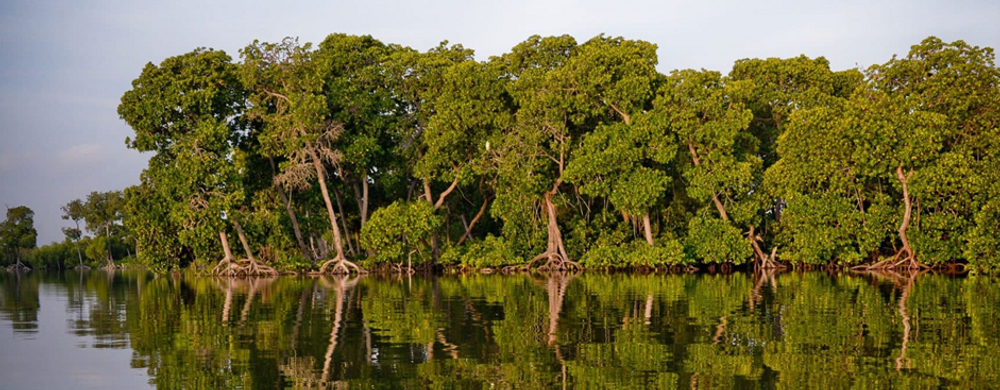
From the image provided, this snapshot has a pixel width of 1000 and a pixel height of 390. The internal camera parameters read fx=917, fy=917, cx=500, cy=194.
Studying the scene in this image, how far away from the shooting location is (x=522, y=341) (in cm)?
1473

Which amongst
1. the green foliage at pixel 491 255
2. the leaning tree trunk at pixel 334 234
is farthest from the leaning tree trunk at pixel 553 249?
the leaning tree trunk at pixel 334 234

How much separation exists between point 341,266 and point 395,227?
3408 mm

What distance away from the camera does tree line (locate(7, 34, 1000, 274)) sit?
124 ft

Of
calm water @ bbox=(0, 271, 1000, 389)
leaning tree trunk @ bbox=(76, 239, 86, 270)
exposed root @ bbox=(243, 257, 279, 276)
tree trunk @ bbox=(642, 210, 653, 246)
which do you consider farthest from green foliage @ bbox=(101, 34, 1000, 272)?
leaning tree trunk @ bbox=(76, 239, 86, 270)

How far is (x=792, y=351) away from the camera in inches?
517

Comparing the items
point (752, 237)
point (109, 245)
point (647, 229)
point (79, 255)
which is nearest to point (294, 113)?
point (647, 229)

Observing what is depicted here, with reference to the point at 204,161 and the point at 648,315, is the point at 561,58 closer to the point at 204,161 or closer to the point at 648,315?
the point at 204,161

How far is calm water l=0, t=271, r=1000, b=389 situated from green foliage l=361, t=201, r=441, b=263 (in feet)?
57.4

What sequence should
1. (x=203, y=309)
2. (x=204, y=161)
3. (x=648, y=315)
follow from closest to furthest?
(x=648, y=315), (x=203, y=309), (x=204, y=161)

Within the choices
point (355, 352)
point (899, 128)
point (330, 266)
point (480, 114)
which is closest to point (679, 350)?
point (355, 352)

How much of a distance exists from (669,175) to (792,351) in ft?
109

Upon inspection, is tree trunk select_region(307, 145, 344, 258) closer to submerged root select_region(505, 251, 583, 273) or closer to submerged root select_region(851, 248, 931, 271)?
submerged root select_region(505, 251, 583, 273)

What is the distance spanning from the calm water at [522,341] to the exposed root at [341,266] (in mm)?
18045

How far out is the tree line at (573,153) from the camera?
124 feet
